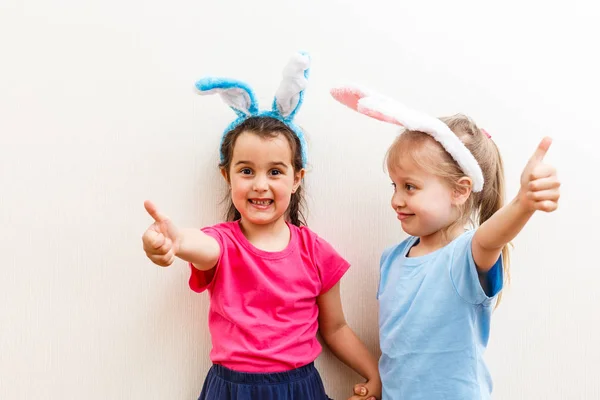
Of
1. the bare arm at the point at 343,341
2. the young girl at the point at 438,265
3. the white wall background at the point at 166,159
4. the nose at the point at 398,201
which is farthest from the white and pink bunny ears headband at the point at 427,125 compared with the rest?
the bare arm at the point at 343,341

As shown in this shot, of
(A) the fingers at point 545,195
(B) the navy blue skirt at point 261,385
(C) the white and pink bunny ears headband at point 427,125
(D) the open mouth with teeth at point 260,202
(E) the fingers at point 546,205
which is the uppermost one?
(C) the white and pink bunny ears headband at point 427,125

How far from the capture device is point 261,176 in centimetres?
103

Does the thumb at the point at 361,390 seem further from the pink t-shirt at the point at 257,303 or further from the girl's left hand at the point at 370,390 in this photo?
the pink t-shirt at the point at 257,303

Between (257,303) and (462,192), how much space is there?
44 centimetres

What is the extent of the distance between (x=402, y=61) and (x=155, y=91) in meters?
0.55

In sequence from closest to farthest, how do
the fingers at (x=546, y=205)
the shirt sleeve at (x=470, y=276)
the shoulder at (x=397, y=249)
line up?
the fingers at (x=546, y=205) < the shirt sleeve at (x=470, y=276) < the shoulder at (x=397, y=249)

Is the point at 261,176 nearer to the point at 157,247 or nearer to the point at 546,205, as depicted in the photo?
the point at 157,247

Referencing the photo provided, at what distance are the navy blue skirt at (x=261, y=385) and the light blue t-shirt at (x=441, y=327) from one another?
Result: 0.53 feet

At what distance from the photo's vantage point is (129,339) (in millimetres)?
1122

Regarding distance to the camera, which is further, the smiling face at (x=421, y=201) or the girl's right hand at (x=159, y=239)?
the smiling face at (x=421, y=201)

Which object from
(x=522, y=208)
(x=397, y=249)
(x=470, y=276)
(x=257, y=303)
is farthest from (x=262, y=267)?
(x=522, y=208)

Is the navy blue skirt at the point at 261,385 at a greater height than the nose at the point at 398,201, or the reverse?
the nose at the point at 398,201

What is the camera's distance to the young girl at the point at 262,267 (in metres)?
1.02

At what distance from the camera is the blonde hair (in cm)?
98
